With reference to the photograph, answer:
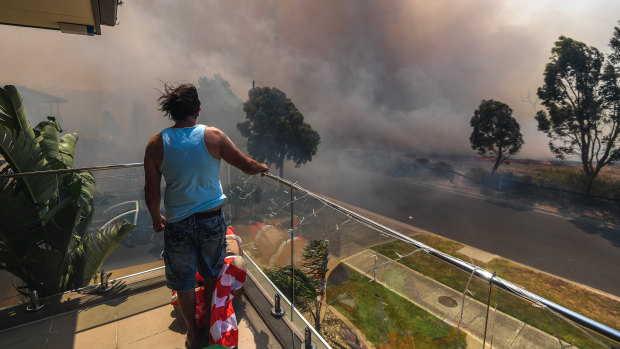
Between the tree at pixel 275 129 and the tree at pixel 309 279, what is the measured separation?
77.0 ft

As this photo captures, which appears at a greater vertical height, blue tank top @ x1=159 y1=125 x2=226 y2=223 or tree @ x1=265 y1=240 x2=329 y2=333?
blue tank top @ x1=159 y1=125 x2=226 y2=223

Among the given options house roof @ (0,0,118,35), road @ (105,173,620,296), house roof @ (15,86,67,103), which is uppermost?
house roof @ (15,86,67,103)

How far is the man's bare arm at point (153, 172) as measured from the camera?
1570 millimetres

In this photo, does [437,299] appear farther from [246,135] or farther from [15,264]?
[246,135]

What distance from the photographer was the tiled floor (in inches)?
75.3

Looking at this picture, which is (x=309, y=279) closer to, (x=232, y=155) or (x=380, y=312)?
(x=380, y=312)

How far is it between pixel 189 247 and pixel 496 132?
25.2m

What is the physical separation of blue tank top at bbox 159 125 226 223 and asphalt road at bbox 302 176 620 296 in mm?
13336

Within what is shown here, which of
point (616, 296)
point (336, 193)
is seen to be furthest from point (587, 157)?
point (336, 193)

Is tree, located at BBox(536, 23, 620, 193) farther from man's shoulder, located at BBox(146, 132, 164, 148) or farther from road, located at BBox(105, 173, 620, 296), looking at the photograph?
man's shoulder, located at BBox(146, 132, 164, 148)

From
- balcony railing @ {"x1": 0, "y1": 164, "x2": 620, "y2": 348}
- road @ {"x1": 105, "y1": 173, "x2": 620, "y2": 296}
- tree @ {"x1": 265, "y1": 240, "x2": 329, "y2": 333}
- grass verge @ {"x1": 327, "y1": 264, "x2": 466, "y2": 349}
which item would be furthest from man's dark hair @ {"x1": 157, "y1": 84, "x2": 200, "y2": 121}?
road @ {"x1": 105, "y1": 173, "x2": 620, "y2": 296}

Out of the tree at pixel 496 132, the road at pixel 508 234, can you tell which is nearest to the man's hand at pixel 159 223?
the road at pixel 508 234

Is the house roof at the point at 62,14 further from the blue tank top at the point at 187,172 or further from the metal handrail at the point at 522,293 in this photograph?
the metal handrail at the point at 522,293

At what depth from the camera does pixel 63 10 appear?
8.90ft
